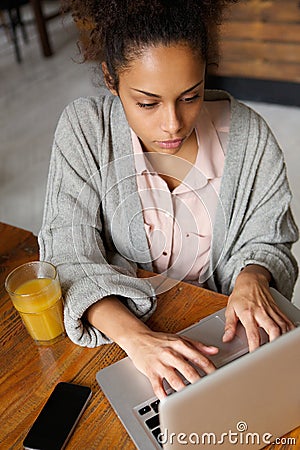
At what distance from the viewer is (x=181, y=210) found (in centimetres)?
109

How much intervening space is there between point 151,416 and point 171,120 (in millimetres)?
492

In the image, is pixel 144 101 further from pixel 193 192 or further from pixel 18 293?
pixel 18 293

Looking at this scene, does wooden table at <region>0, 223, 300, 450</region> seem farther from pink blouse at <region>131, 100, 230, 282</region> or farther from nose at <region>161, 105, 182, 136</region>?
nose at <region>161, 105, 182, 136</region>

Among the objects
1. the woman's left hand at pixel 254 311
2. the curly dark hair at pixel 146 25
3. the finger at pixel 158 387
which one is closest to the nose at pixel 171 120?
the curly dark hair at pixel 146 25

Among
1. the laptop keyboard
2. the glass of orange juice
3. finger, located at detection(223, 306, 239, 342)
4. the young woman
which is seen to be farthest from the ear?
the laptop keyboard

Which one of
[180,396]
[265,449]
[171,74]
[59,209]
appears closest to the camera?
[180,396]

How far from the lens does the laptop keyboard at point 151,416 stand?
78 cm

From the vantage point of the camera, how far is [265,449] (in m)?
0.76

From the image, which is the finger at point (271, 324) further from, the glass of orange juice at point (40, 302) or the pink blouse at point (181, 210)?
the glass of orange juice at point (40, 302)

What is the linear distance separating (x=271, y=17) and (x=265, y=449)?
8.80 feet

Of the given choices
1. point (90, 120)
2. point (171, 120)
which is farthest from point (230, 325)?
point (90, 120)

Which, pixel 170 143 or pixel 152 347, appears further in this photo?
pixel 170 143

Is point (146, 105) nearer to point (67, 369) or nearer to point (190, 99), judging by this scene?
point (190, 99)

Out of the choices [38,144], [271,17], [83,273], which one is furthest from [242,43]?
[83,273]
